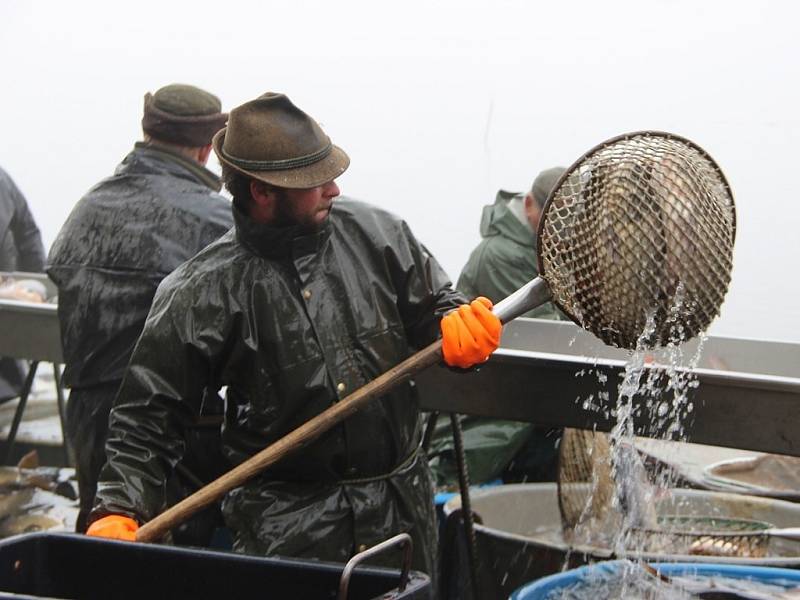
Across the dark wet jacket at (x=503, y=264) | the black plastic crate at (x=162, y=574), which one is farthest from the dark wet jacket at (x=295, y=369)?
the dark wet jacket at (x=503, y=264)

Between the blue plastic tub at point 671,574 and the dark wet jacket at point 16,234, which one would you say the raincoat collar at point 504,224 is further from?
the dark wet jacket at point 16,234

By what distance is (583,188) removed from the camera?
2.69 m

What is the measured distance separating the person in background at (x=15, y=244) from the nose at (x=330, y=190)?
431 cm

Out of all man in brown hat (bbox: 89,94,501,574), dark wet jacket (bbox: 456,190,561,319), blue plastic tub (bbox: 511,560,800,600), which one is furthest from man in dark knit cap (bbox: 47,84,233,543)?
blue plastic tub (bbox: 511,560,800,600)

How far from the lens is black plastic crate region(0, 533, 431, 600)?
2162 millimetres

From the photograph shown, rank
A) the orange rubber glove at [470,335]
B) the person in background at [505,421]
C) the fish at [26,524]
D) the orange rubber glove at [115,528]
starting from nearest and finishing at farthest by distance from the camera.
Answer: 1. the orange rubber glove at [115,528]
2. the orange rubber glove at [470,335]
3. the person in background at [505,421]
4. the fish at [26,524]

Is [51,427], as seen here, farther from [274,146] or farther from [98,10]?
[274,146]

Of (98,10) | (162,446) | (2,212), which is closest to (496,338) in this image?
(162,446)

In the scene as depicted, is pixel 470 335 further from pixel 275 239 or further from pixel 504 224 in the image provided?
pixel 504 224

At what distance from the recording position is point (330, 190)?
10.5 feet

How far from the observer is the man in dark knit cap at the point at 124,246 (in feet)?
13.5

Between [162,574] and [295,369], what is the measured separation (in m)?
0.93

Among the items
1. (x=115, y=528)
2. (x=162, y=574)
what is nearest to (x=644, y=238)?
(x=162, y=574)

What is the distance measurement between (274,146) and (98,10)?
6017 millimetres
